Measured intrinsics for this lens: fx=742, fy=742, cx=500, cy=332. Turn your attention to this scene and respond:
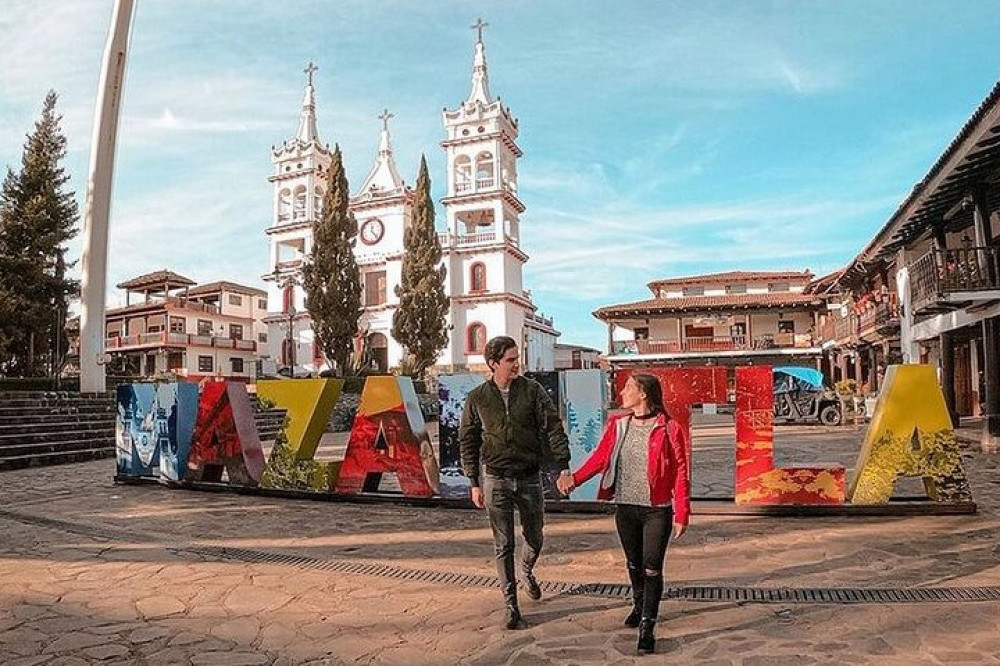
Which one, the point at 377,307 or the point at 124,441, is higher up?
the point at 377,307

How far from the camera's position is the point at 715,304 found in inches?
1638

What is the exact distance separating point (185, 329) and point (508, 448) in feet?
174

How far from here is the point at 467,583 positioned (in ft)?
17.9

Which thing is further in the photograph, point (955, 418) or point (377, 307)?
point (377, 307)

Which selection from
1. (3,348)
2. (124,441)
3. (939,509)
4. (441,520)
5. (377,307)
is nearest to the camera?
(939,509)

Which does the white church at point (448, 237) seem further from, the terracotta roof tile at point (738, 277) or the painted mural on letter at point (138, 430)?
the painted mural on letter at point (138, 430)

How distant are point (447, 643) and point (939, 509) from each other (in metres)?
5.78

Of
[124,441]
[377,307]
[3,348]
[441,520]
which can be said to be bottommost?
[441,520]

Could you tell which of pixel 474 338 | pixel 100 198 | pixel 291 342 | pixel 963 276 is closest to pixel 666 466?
pixel 963 276

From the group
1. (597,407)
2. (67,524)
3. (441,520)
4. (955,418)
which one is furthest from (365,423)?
(955,418)

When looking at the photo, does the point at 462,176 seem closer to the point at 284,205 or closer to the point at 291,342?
the point at 284,205

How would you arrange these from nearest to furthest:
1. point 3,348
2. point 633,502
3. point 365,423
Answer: point 633,502
point 365,423
point 3,348

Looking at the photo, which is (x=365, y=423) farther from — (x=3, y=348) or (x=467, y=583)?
(x=3, y=348)

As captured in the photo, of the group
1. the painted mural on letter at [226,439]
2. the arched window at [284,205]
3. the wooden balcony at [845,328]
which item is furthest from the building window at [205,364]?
the painted mural on letter at [226,439]
